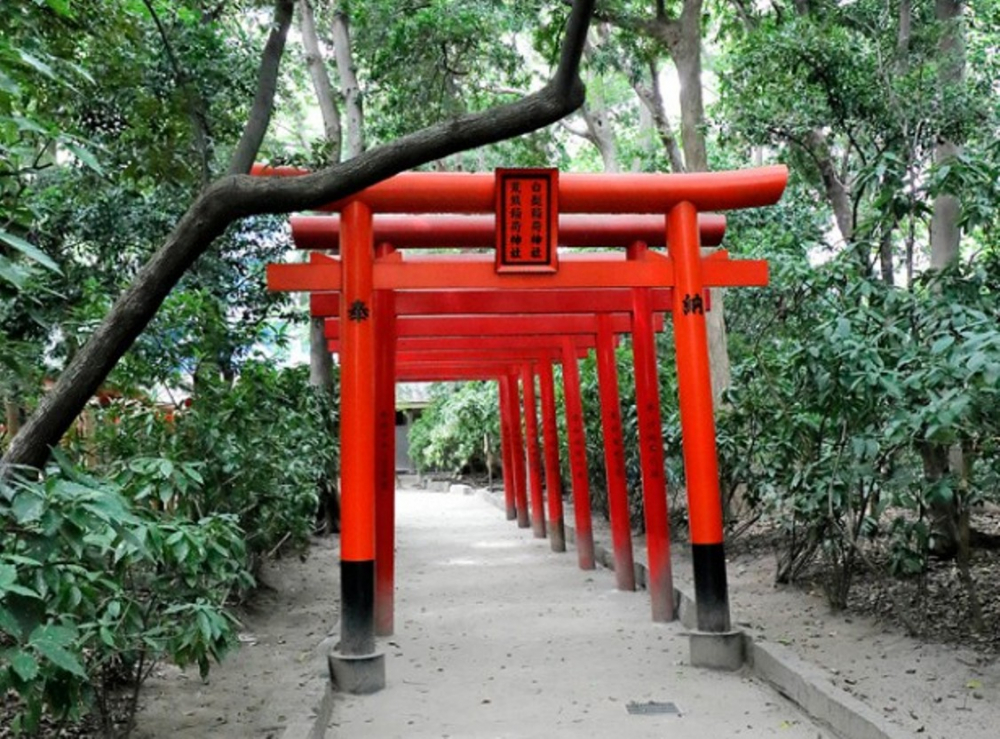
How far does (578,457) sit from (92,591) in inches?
341

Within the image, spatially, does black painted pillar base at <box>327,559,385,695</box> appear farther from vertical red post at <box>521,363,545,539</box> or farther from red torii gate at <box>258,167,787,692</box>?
vertical red post at <box>521,363,545,539</box>

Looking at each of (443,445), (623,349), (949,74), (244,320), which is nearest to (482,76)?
(623,349)

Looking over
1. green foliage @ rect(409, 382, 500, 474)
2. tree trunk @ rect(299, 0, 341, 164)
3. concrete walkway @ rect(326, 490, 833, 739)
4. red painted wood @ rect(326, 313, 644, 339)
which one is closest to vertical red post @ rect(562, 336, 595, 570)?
concrete walkway @ rect(326, 490, 833, 739)

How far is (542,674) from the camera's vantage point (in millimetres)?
6344

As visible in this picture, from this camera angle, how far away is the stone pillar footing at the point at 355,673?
6000mm

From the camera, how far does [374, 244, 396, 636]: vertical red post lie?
723 centimetres

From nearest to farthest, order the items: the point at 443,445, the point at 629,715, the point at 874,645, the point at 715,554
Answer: the point at 629,715
the point at 874,645
the point at 715,554
the point at 443,445

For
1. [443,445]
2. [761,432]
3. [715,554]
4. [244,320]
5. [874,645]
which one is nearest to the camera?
[874,645]

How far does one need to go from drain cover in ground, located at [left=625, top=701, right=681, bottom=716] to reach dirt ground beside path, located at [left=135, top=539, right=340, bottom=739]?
1.75 m

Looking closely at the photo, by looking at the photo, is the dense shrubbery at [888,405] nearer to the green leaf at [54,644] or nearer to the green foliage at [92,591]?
the green foliage at [92,591]

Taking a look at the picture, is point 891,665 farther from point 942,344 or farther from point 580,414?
point 580,414

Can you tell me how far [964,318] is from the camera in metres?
4.99

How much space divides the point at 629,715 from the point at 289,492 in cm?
349

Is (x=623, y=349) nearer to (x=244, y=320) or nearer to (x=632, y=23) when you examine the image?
(x=632, y=23)
